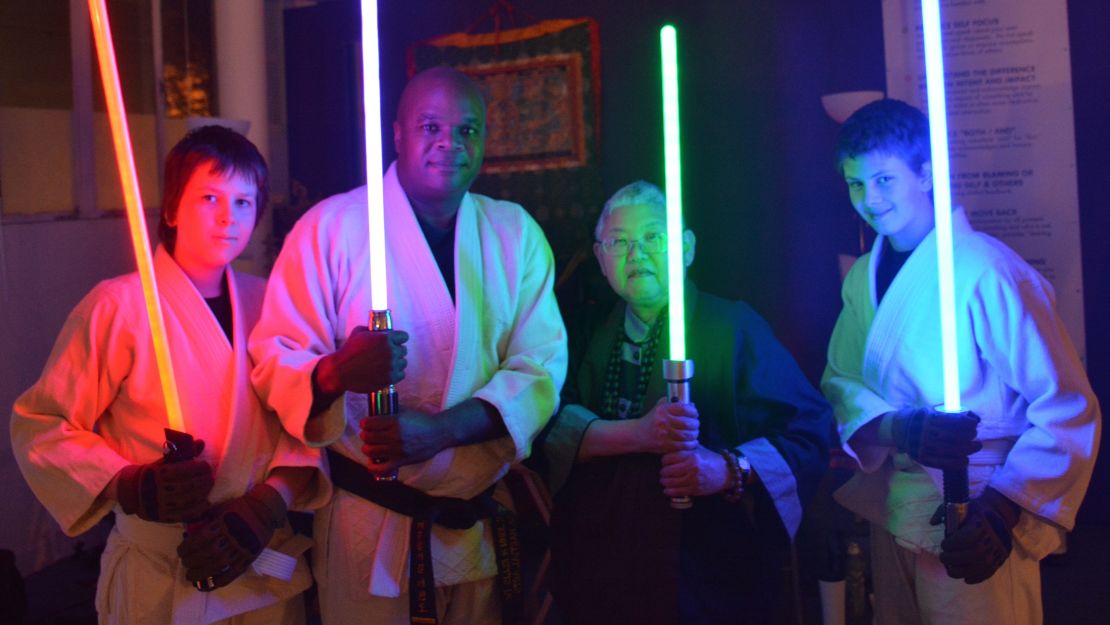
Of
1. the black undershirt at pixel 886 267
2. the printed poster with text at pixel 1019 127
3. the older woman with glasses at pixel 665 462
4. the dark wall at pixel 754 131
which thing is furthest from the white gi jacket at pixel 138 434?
the printed poster with text at pixel 1019 127

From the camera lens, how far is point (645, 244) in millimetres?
2166

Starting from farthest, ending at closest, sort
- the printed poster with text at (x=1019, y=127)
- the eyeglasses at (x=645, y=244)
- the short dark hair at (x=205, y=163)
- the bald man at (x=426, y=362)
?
the printed poster with text at (x=1019, y=127) → the eyeglasses at (x=645, y=244) → the short dark hair at (x=205, y=163) → the bald man at (x=426, y=362)

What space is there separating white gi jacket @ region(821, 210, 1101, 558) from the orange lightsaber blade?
1433 mm

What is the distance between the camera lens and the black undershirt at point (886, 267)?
2.22m

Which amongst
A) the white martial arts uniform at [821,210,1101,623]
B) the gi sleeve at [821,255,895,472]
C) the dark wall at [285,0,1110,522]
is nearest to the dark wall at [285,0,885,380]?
Result: the dark wall at [285,0,1110,522]

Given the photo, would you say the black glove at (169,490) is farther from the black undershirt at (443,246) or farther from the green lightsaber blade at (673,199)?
the green lightsaber blade at (673,199)

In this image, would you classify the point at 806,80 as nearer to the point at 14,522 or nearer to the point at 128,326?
the point at 128,326

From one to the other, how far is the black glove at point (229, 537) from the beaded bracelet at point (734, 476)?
93 centimetres

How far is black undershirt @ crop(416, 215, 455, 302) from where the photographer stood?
2.12 meters

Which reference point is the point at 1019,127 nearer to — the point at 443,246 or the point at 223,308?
the point at 443,246

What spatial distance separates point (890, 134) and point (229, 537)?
1.63 metres

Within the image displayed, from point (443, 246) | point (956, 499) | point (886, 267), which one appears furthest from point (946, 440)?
point (443, 246)

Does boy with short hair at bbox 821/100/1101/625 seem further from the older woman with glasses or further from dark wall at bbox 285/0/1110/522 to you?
dark wall at bbox 285/0/1110/522

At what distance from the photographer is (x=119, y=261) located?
3.96m
